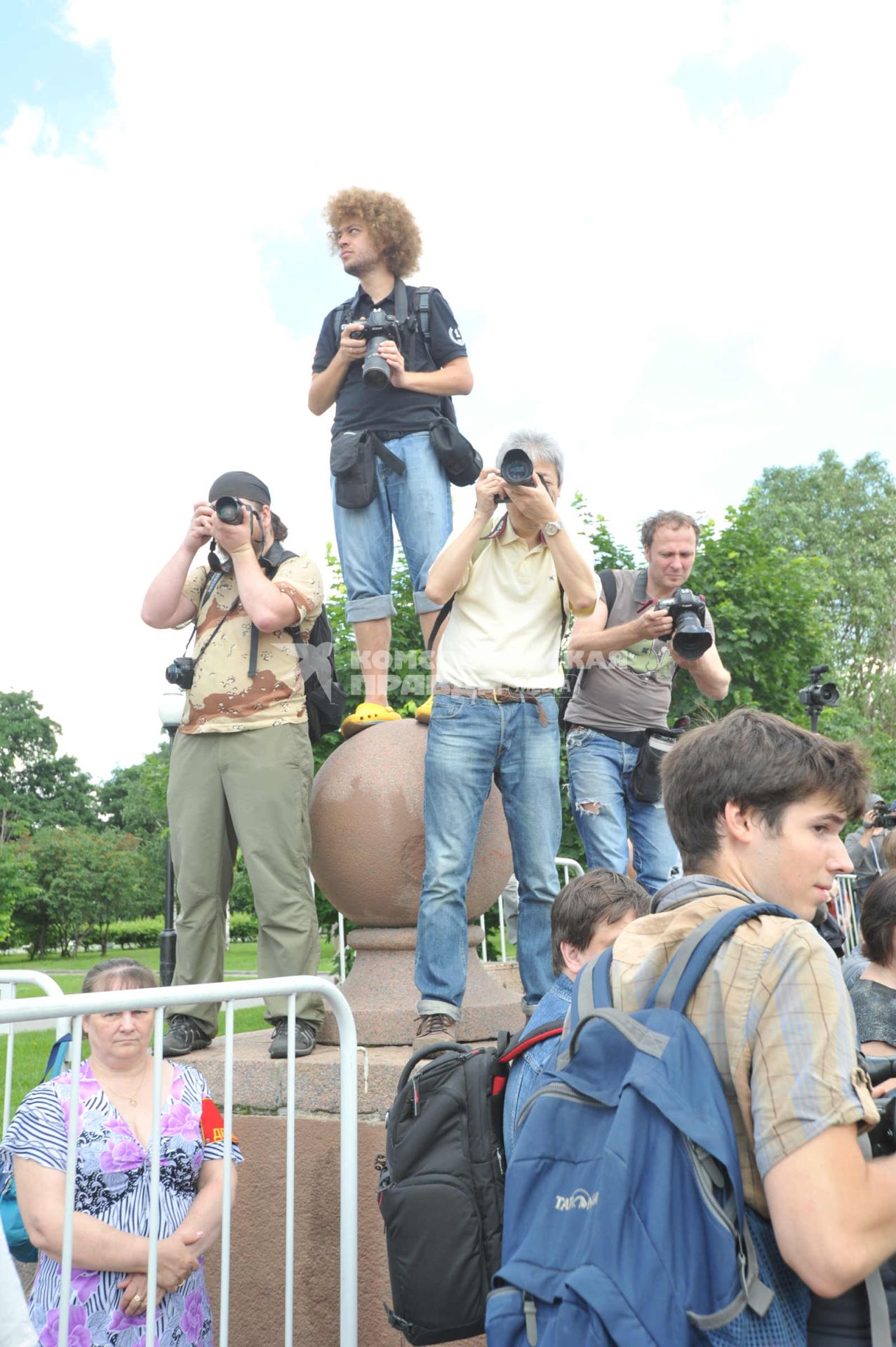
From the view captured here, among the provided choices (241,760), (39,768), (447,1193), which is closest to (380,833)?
(241,760)

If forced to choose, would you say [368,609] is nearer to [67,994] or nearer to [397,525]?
[397,525]

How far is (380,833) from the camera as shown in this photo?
4.39 metres

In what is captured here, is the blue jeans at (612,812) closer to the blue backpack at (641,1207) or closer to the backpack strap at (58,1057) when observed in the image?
the backpack strap at (58,1057)

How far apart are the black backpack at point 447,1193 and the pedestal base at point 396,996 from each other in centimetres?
162

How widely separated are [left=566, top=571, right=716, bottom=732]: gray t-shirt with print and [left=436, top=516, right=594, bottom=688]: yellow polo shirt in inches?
13.6

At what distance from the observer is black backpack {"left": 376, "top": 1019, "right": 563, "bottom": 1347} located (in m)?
2.21

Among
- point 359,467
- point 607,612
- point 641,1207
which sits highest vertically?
point 359,467

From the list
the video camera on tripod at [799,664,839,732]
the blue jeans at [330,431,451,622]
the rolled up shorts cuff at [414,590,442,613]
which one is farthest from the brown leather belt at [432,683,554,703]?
the video camera on tripod at [799,664,839,732]

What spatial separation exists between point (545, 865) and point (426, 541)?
4.75 ft

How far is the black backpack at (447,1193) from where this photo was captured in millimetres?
2215

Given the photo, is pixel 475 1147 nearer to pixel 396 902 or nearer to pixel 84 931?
pixel 396 902

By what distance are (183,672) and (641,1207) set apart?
2.99m

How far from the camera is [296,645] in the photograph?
4.21m

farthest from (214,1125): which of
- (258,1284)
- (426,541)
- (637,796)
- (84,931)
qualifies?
(84,931)
